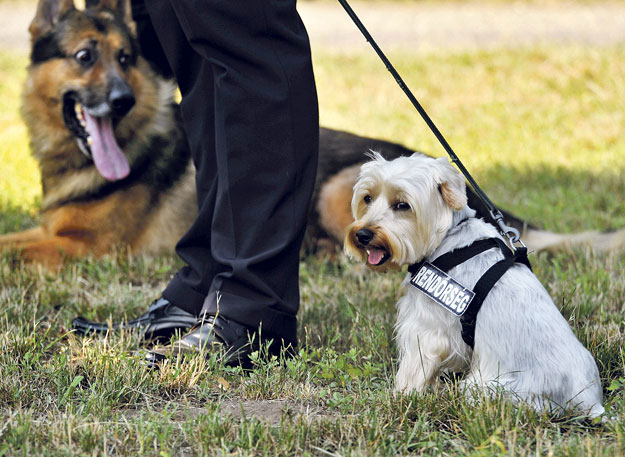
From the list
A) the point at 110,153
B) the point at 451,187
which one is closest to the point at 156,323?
the point at 451,187

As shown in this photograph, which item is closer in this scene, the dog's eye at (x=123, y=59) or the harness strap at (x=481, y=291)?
the harness strap at (x=481, y=291)

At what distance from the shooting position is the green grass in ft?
6.81

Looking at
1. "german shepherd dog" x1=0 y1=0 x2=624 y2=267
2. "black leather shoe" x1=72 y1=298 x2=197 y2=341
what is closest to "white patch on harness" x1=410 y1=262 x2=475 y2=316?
"black leather shoe" x1=72 y1=298 x2=197 y2=341

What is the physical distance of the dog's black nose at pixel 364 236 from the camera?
→ 94.0 inches

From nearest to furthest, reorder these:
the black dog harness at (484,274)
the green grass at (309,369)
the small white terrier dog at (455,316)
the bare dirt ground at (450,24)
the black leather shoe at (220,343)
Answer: the green grass at (309,369) < the small white terrier dog at (455,316) < the black dog harness at (484,274) < the black leather shoe at (220,343) < the bare dirt ground at (450,24)

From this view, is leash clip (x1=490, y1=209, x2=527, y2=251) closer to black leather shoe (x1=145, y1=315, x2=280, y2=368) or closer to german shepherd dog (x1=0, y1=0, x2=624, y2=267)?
black leather shoe (x1=145, y1=315, x2=280, y2=368)

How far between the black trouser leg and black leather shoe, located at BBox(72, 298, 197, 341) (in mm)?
267

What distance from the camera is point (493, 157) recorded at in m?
6.30

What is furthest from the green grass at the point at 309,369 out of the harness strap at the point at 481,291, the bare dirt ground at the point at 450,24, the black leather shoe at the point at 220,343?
the bare dirt ground at the point at 450,24

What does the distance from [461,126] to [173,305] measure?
15.9ft

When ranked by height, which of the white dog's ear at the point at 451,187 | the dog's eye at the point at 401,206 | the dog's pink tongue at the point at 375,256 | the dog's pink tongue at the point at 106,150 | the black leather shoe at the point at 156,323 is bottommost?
the black leather shoe at the point at 156,323

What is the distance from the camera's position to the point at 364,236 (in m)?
2.40

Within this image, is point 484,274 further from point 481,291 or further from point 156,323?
point 156,323

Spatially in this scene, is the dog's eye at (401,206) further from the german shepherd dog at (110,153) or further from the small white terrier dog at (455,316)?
the german shepherd dog at (110,153)
